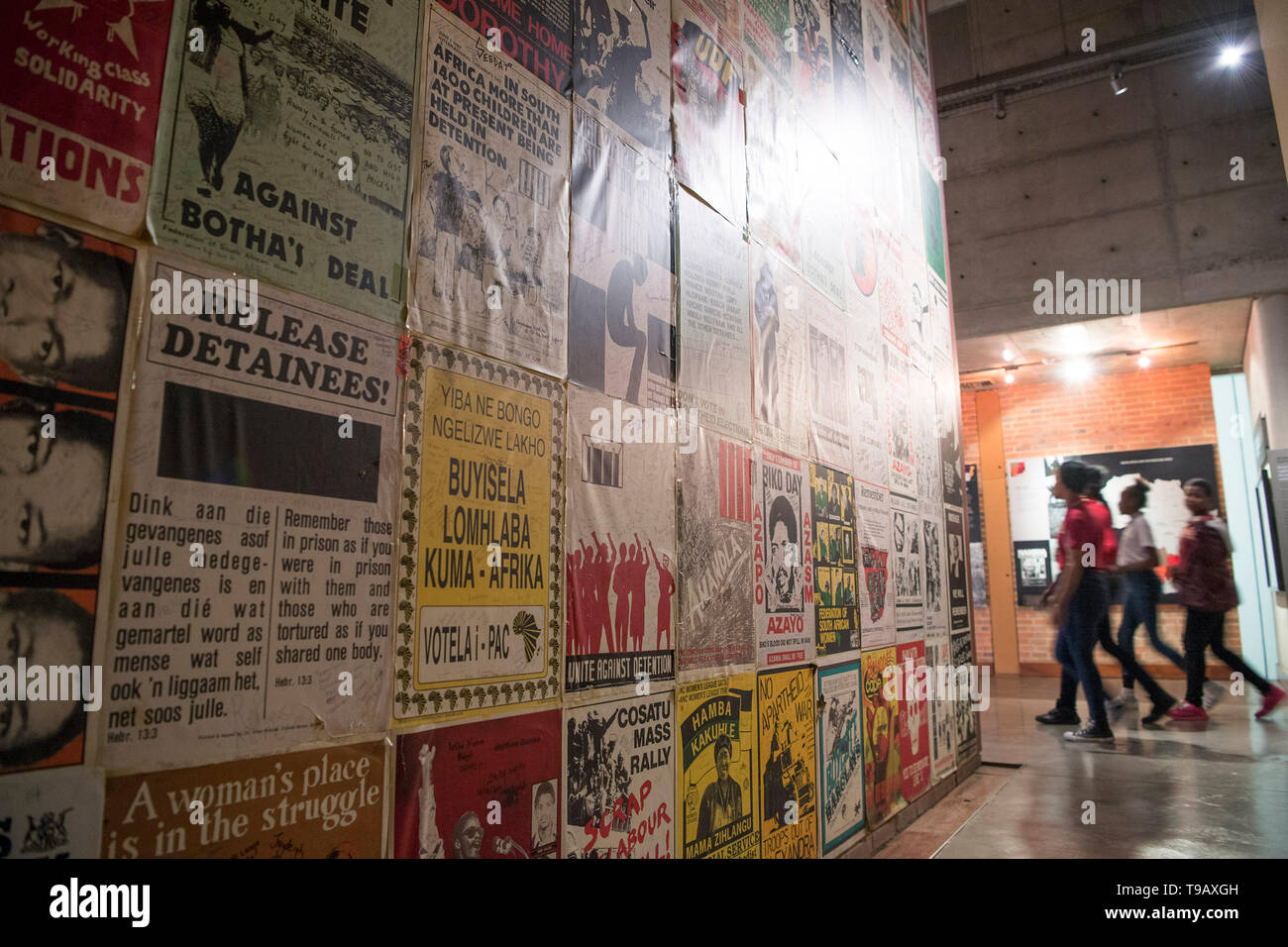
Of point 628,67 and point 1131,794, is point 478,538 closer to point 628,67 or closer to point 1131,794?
point 628,67

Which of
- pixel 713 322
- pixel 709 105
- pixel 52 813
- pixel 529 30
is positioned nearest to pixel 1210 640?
pixel 713 322

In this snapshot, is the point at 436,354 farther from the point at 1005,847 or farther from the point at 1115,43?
the point at 1115,43

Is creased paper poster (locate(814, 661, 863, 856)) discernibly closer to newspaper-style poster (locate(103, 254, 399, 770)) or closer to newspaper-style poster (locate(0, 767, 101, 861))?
newspaper-style poster (locate(103, 254, 399, 770))

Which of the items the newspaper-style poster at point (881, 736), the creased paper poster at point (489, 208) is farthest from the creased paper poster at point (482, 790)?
the newspaper-style poster at point (881, 736)

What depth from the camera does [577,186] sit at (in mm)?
1905

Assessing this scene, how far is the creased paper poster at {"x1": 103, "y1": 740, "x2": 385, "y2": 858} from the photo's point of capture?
1014 mm

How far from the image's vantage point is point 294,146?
4.21 ft

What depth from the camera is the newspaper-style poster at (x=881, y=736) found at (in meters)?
3.17

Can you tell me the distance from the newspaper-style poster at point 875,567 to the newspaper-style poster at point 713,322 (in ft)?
3.45

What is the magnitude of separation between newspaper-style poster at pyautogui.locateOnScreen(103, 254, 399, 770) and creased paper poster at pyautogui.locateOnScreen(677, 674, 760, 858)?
996 millimetres

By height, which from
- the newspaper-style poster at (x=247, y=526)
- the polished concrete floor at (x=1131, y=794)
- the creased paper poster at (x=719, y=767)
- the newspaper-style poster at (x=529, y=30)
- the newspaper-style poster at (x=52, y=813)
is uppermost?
the newspaper-style poster at (x=529, y=30)

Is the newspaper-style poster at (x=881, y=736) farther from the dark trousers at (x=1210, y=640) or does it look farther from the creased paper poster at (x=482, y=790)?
the dark trousers at (x=1210, y=640)

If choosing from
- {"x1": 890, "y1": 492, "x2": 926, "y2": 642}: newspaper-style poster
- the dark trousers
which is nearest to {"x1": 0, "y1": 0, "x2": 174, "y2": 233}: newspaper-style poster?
{"x1": 890, "y1": 492, "x2": 926, "y2": 642}: newspaper-style poster
